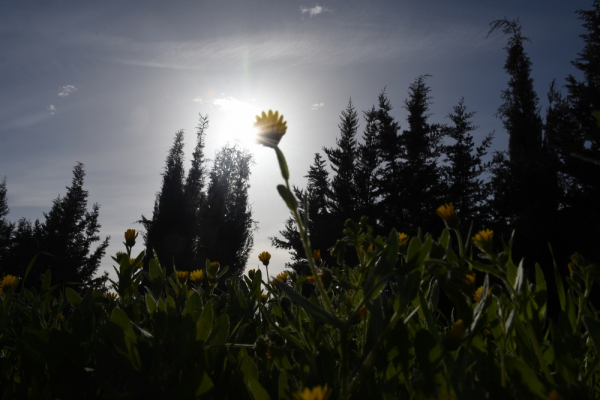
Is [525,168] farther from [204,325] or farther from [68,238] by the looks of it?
[68,238]

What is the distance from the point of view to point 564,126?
19359 millimetres

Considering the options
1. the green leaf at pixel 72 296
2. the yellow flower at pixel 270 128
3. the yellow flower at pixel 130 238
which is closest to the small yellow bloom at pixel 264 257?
the yellow flower at pixel 130 238

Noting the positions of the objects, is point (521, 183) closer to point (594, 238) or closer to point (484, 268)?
point (594, 238)

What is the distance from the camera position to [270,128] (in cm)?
52

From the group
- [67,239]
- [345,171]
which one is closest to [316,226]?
[345,171]

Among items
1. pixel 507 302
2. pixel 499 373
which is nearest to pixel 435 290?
pixel 507 302

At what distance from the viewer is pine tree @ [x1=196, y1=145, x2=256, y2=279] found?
2777 cm

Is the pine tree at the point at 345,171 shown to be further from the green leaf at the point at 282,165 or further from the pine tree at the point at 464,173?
the green leaf at the point at 282,165

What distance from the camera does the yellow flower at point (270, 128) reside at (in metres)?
0.50

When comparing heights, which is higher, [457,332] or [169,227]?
[169,227]


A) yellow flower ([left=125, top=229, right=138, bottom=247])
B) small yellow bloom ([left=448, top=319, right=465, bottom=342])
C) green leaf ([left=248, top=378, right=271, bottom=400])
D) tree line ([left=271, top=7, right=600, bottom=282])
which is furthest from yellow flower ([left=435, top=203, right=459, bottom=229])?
tree line ([left=271, top=7, right=600, bottom=282])

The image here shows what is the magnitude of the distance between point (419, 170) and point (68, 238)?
26886mm

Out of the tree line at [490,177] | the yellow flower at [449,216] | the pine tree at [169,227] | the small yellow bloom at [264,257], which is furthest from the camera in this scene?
the pine tree at [169,227]

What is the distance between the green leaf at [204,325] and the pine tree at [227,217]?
25.9 meters
